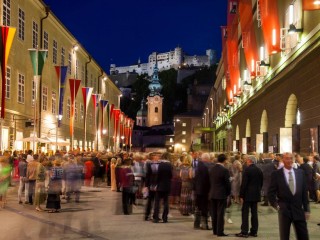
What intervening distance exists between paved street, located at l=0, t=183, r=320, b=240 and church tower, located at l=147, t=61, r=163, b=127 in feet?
455

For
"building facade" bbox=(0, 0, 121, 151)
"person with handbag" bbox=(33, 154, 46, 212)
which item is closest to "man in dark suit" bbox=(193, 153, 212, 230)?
"person with handbag" bbox=(33, 154, 46, 212)

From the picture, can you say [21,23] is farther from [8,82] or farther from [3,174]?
[3,174]

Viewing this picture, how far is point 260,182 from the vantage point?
40.0 feet

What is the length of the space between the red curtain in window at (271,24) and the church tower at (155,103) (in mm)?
132659

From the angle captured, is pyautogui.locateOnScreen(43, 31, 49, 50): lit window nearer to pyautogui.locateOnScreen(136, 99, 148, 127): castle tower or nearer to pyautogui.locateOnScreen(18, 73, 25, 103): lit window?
pyautogui.locateOnScreen(18, 73, 25, 103): lit window

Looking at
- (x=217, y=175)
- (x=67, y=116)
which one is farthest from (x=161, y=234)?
(x=67, y=116)

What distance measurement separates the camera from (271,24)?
2305 cm

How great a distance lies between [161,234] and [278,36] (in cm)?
1327

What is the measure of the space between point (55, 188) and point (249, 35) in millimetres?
18841

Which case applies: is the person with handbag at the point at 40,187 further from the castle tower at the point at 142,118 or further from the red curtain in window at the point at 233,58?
the castle tower at the point at 142,118

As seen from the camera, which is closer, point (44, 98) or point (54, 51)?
point (44, 98)

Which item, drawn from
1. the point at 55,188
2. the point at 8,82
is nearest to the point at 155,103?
the point at 8,82

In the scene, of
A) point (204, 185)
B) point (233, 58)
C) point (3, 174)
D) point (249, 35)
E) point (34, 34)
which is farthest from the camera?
point (34, 34)

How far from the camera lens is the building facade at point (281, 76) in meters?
18.6
